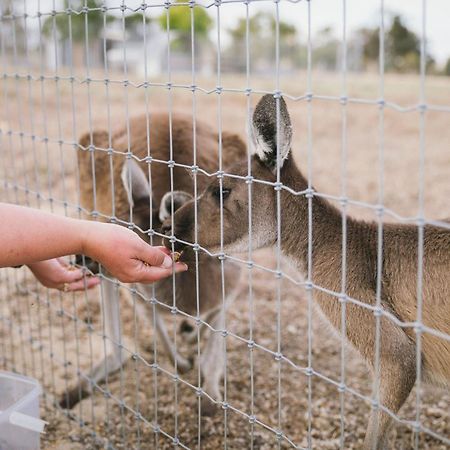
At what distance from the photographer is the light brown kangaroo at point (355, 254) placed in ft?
7.62

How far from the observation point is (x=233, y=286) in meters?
3.86

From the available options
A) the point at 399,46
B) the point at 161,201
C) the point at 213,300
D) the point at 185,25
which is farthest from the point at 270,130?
the point at 185,25

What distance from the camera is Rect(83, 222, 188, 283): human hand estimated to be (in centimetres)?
214

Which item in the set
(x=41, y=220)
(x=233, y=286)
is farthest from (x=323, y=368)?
(x=41, y=220)

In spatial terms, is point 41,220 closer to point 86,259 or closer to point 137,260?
point 137,260

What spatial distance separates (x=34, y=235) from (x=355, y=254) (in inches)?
46.9

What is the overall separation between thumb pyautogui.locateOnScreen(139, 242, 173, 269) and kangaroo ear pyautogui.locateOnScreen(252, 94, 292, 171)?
0.53 meters

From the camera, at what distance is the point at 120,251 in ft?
7.07

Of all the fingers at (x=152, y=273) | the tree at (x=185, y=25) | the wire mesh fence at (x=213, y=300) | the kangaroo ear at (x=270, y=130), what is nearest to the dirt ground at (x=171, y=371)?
the wire mesh fence at (x=213, y=300)

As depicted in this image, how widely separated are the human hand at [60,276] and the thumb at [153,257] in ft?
2.25

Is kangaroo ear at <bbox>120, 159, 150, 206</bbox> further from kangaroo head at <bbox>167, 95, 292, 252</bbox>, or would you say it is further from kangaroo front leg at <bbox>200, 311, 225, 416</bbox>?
kangaroo front leg at <bbox>200, 311, 225, 416</bbox>

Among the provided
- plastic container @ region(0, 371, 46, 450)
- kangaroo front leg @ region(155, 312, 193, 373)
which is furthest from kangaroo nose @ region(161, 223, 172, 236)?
kangaroo front leg @ region(155, 312, 193, 373)

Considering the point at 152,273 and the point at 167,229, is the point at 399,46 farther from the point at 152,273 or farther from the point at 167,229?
the point at 152,273

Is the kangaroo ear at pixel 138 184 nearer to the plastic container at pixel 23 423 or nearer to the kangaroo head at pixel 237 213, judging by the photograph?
the kangaroo head at pixel 237 213
